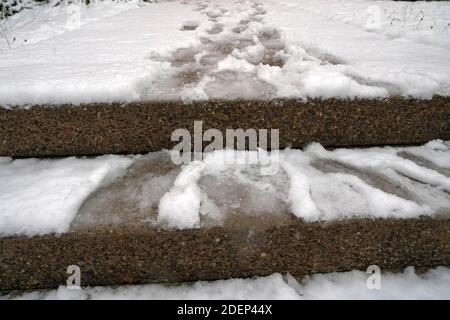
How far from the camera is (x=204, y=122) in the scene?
4.05 ft

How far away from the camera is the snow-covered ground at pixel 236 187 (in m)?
0.95

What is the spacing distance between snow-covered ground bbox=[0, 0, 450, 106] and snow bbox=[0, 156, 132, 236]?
0.77 ft

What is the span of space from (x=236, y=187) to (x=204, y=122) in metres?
0.32

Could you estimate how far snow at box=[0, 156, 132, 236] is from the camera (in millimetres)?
911

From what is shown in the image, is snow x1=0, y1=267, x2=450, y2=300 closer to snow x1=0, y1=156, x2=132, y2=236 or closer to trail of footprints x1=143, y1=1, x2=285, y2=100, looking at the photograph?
snow x1=0, y1=156, x2=132, y2=236

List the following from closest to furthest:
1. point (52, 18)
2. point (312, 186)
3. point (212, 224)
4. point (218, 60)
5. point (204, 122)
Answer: point (212, 224) → point (312, 186) → point (204, 122) → point (218, 60) → point (52, 18)

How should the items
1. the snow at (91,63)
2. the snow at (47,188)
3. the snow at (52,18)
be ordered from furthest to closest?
the snow at (52,18) < the snow at (91,63) < the snow at (47,188)

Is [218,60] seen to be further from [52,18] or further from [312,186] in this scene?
[52,18]

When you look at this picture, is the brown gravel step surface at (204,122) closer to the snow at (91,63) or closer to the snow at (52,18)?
the snow at (91,63)

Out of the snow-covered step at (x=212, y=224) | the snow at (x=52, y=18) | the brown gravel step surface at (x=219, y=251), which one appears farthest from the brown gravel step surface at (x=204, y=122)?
the snow at (x=52, y=18)

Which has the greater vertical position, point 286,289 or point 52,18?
point 52,18

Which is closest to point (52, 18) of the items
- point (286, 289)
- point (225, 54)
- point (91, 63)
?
point (91, 63)

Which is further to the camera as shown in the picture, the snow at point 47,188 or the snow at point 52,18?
the snow at point 52,18
